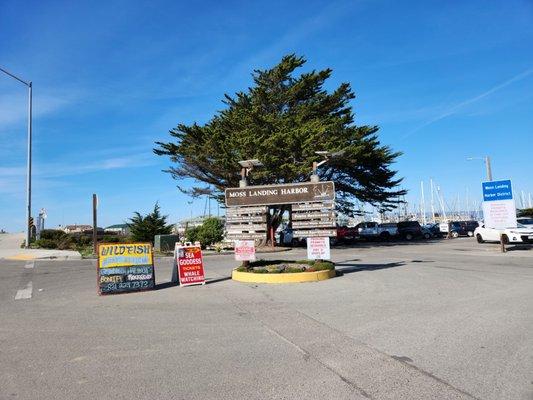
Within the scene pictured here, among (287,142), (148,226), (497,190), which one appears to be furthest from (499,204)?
(148,226)

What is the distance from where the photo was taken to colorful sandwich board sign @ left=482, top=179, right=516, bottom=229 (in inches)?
967

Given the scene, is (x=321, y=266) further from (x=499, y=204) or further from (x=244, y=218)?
(x=499, y=204)

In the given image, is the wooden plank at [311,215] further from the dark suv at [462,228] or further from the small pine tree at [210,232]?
the dark suv at [462,228]

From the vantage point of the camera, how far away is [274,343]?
21.9 ft

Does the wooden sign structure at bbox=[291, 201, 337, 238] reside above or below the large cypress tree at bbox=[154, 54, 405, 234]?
below

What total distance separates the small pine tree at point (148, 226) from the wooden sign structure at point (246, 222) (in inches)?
719

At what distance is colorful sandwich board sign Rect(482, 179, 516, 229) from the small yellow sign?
19.2 metres

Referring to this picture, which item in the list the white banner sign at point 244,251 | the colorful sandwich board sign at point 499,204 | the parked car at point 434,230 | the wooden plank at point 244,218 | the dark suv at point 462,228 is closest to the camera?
the white banner sign at point 244,251

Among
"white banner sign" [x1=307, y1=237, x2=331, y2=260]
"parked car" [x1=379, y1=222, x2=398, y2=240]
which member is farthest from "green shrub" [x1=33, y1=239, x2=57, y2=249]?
"parked car" [x1=379, y1=222, x2=398, y2=240]

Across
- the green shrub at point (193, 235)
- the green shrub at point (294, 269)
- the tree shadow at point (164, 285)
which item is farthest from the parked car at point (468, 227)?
the tree shadow at point (164, 285)

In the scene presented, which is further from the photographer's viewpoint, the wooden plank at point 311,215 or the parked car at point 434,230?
the parked car at point 434,230

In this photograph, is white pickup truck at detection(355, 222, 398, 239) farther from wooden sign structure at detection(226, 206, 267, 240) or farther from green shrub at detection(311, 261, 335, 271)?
green shrub at detection(311, 261, 335, 271)

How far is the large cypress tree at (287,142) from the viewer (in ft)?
104

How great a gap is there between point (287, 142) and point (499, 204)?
507 inches
